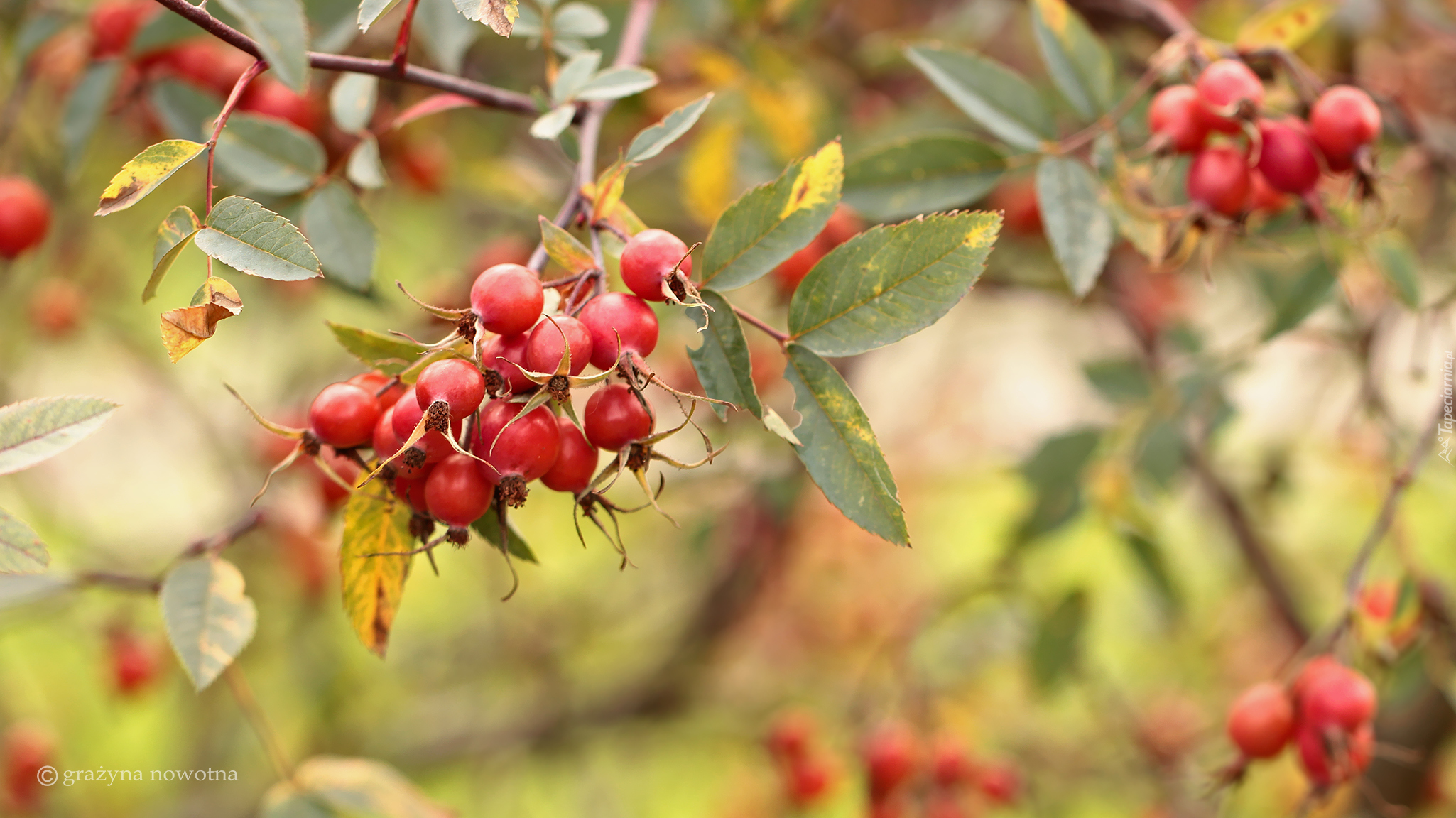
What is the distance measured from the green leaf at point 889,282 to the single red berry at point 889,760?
3.19 ft

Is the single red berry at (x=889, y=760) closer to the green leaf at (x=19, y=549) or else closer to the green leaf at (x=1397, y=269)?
the green leaf at (x=1397, y=269)

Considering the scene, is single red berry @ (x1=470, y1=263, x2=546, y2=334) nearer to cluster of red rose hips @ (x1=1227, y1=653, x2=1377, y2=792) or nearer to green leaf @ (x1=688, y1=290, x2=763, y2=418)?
green leaf @ (x1=688, y1=290, x2=763, y2=418)

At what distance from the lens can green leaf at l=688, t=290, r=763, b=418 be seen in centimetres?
63

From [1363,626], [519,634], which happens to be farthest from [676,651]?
[1363,626]

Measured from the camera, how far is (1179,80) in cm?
99

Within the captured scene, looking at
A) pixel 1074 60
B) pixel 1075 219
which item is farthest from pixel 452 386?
pixel 1074 60

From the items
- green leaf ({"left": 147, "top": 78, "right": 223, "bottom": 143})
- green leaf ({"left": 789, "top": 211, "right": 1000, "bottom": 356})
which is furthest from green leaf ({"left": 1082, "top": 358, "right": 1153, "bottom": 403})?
green leaf ({"left": 147, "top": 78, "right": 223, "bottom": 143})

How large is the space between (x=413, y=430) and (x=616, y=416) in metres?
0.12

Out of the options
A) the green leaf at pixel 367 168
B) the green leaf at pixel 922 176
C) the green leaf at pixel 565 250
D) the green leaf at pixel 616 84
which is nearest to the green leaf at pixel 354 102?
the green leaf at pixel 367 168

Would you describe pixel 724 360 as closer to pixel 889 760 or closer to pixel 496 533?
pixel 496 533

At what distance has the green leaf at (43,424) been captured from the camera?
0.62 metres

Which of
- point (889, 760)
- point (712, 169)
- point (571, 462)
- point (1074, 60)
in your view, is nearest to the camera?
point (571, 462)

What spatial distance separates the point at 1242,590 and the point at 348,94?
2297 mm

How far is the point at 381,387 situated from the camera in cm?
67
